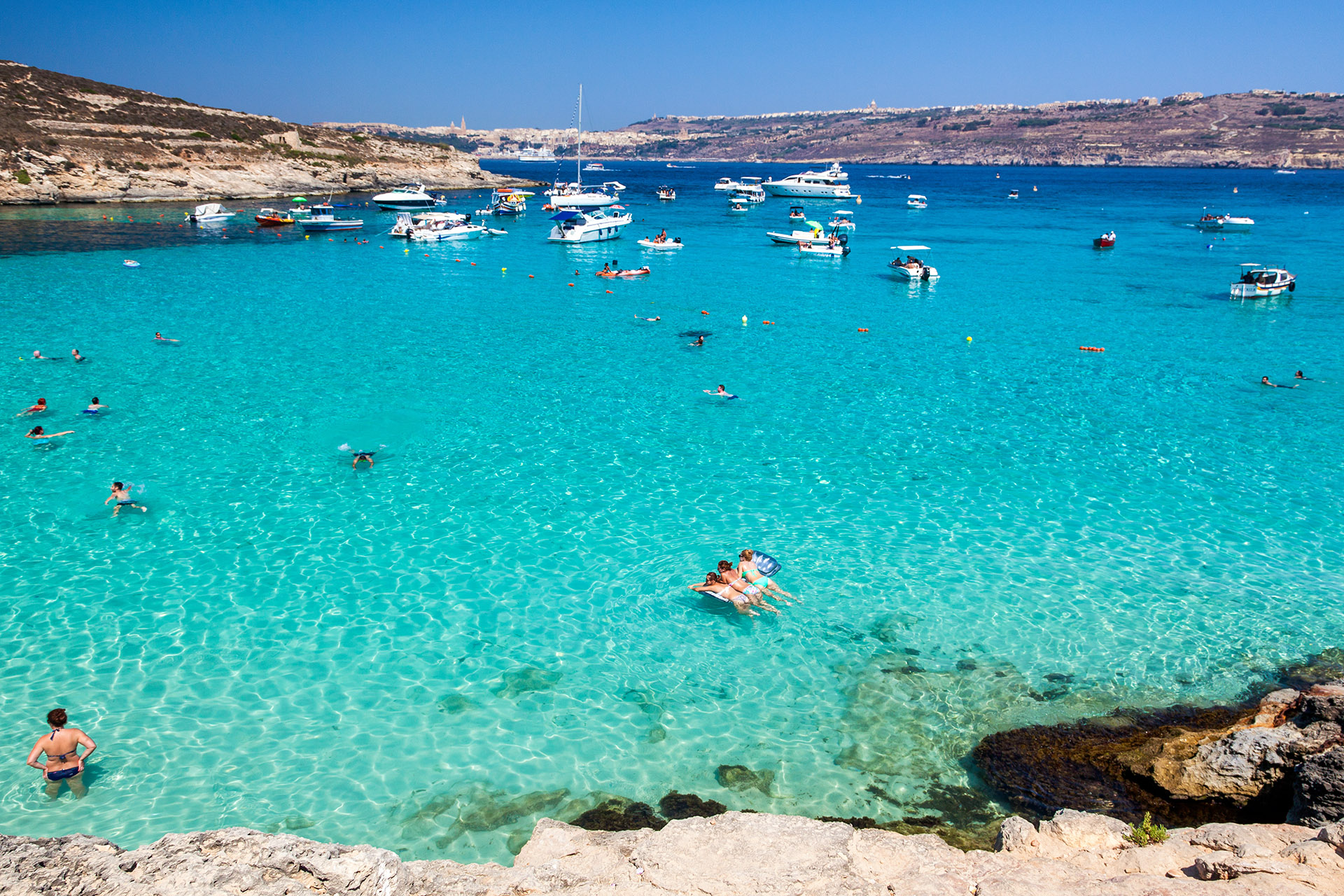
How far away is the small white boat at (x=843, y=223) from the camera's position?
231ft

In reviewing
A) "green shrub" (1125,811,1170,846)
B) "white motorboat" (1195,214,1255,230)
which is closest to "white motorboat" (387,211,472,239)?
"green shrub" (1125,811,1170,846)

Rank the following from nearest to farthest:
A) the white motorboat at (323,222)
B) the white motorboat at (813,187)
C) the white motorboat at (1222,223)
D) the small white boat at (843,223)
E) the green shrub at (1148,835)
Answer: the green shrub at (1148,835) → the white motorboat at (323,222) → the small white boat at (843,223) → the white motorboat at (1222,223) → the white motorboat at (813,187)

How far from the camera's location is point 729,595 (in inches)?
560

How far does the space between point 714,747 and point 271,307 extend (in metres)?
34.1

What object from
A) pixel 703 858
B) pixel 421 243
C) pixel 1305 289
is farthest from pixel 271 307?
pixel 1305 289

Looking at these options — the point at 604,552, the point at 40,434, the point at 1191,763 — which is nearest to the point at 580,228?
the point at 40,434

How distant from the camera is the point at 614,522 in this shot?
17438 mm

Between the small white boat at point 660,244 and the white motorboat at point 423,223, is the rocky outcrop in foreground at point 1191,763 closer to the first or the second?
the small white boat at point 660,244

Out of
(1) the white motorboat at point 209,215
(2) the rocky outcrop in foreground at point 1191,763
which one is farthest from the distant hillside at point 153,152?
(2) the rocky outcrop in foreground at point 1191,763

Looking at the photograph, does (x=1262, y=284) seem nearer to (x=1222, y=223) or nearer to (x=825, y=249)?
(x=825, y=249)

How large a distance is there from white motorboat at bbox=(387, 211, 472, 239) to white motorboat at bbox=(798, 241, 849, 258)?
28.9m

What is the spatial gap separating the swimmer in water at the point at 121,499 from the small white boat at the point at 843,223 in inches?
2275

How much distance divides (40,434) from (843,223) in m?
63.9

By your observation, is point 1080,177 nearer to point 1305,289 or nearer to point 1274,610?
point 1305,289
